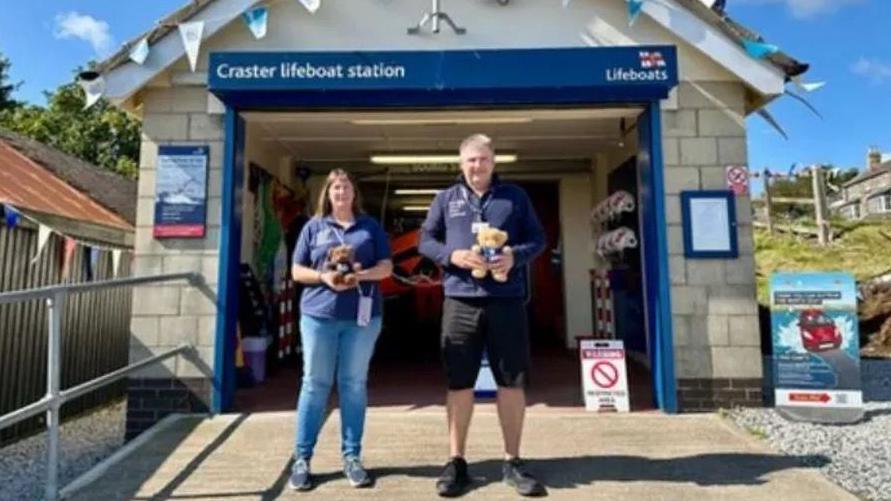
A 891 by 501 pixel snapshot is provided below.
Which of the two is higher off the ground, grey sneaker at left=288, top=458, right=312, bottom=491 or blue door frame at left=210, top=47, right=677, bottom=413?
blue door frame at left=210, top=47, right=677, bottom=413

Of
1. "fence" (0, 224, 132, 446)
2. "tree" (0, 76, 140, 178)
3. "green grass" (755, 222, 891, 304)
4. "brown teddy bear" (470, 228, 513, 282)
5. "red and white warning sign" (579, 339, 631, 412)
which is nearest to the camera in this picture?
"brown teddy bear" (470, 228, 513, 282)

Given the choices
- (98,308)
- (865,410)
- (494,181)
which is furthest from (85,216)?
(865,410)

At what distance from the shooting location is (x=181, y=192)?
4867 mm

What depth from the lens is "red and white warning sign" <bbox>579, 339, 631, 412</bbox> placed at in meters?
4.82

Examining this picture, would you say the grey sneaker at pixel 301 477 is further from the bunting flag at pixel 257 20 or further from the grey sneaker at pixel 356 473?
the bunting flag at pixel 257 20

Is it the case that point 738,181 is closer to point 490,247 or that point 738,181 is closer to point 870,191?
point 490,247

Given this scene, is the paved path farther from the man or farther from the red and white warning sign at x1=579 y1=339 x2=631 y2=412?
the man

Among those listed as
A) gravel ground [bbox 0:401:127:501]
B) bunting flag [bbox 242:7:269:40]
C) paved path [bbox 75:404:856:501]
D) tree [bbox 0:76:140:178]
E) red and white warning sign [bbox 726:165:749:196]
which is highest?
tree [bbox 0:76:140:178]

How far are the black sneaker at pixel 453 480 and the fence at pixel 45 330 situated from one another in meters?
3.42

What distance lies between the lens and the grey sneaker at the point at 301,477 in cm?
322

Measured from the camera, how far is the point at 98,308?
641 cm

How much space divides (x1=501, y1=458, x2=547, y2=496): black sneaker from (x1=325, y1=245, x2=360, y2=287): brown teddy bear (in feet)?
4.00

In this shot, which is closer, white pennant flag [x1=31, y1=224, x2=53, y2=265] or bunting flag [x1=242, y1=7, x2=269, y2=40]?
bunting flag [x1=242, y1=7, x2=269, y2=40]

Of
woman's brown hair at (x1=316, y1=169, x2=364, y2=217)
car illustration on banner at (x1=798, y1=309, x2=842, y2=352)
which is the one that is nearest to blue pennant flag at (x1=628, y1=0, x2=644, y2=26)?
car illustration on banner at (x1=798, y1=309, x2=842, y2=352)
